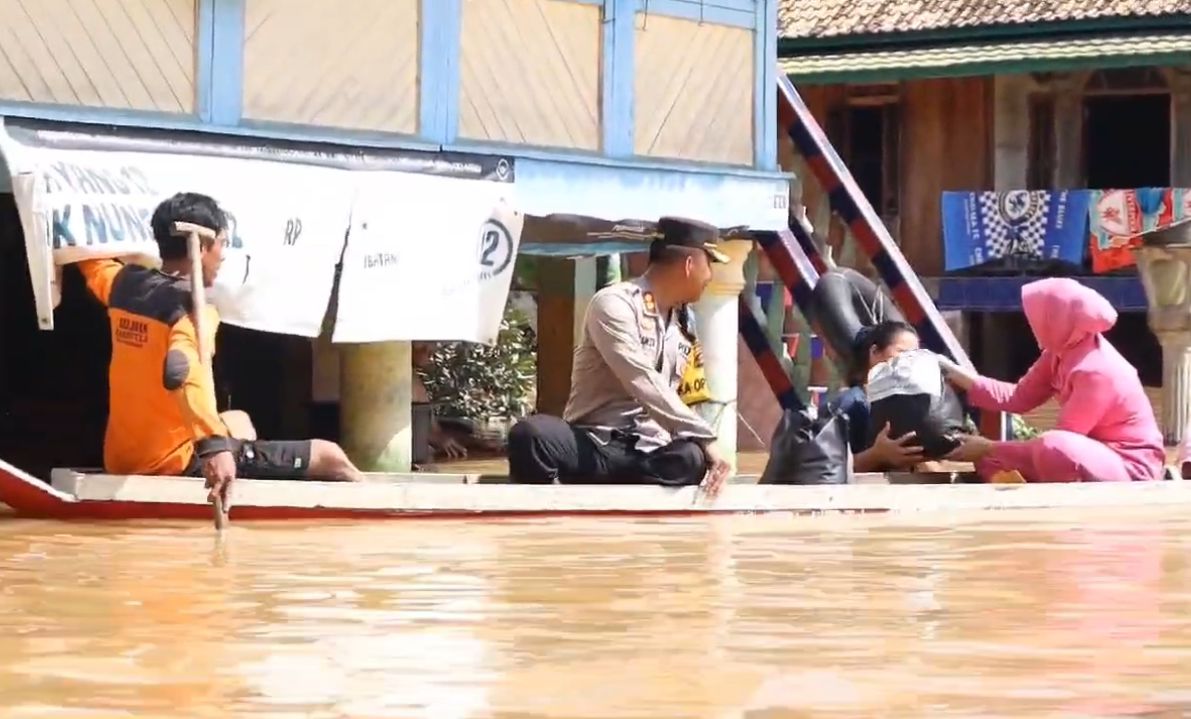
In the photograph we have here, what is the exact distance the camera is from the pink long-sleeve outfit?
35.8 feet

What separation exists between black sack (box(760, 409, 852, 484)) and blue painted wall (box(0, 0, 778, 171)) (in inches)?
133

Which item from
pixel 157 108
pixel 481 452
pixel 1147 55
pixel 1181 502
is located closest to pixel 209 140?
pixel 157 108

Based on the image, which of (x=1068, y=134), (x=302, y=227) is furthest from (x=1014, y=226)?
(x=302, y=227)

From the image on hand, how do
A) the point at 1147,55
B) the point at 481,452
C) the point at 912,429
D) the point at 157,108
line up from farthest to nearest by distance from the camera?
the point at 1147,55
the point at 481,452
the point at 157,108
the point at 912,429

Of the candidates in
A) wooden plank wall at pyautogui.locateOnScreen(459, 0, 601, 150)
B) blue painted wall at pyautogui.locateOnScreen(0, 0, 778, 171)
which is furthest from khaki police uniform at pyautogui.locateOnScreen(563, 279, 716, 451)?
wooden plank wall at pyautogui.locateOnScreen(459, 0, 601, 150)

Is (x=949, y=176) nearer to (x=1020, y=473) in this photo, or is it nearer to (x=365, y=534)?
(x=1020, y=473)

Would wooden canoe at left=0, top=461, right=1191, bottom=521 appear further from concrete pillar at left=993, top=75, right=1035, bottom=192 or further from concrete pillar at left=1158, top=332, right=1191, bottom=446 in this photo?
concrete pillar at left=993, top=75, right=1035, bottom=192

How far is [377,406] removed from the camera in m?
13.5

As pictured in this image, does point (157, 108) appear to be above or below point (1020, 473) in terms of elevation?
above

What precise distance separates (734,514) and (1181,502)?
2.33m

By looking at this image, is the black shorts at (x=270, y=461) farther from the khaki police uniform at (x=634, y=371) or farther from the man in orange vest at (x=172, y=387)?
the khaki police uniform at (x=634, y=371)

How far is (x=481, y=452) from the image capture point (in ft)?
60.7

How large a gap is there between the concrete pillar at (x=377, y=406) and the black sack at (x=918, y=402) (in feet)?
10.8

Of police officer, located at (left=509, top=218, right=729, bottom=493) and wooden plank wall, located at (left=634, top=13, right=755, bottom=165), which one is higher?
wooden plank wall, located at (left=634, top=13, right=755, bottom=165)
